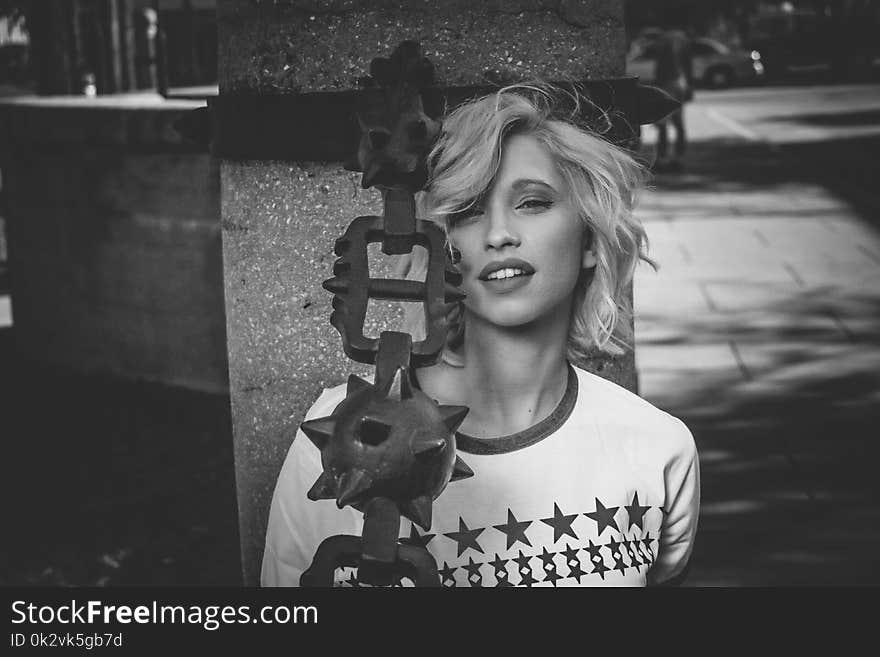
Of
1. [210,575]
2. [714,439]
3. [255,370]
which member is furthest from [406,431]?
[714,439]

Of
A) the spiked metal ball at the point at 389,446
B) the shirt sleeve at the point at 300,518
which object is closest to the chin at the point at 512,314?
the shirt sleeve at the point at 300,518

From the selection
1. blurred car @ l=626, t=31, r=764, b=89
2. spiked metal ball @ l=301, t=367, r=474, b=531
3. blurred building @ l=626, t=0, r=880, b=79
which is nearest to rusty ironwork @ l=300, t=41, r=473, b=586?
spiked metal ball @ l=301, t=367, r=474, b=531

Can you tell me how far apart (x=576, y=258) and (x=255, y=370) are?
70 centimetres

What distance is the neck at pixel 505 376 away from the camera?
180 centimetres

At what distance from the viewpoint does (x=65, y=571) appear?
13.6ft

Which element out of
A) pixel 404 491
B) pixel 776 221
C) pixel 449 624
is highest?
pixel 404 491

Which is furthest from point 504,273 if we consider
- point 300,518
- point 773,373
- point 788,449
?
point 773,373

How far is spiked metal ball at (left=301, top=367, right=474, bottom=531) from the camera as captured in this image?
1.23 m

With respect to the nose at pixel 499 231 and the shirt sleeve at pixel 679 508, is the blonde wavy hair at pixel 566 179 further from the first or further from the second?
the shirt sleeve at pixel 679 508

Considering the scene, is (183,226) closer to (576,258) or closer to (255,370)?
(255,370)

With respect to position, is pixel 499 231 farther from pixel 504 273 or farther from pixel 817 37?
pixel 817 37

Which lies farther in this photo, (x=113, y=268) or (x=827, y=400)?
(x=113, y=268)

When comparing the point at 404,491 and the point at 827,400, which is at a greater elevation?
the point at 404,491

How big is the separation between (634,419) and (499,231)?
40cm
